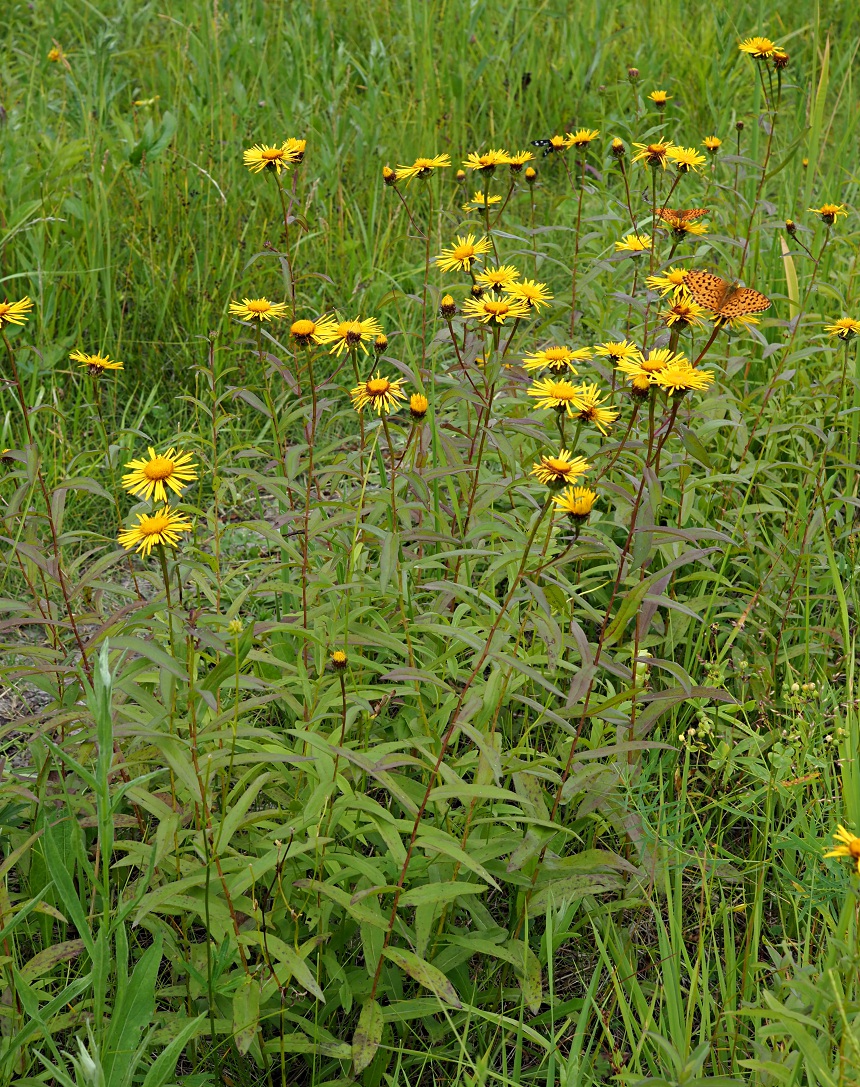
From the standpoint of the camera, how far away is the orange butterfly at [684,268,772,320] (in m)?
1.56

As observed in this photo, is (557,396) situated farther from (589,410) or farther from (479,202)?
(479,202)

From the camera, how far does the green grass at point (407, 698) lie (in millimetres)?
1340

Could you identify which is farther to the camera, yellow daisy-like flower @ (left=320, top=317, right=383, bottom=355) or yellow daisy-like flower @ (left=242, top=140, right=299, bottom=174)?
yellow daisy-like flower @ (left=242, top=140, right=299, bottom=174)

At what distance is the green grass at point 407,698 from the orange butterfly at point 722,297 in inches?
7.8

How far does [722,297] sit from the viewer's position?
158cm

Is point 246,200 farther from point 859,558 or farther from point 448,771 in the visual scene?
point 448,771

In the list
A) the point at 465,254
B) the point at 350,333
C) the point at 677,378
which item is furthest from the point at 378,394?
the point at 465,254

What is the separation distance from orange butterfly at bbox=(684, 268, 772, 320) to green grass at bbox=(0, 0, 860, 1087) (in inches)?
7.8

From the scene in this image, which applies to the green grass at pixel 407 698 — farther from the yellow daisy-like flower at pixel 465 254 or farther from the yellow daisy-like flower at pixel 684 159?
the yellow daisy-like flower at pixel 684 159

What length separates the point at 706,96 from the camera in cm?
396

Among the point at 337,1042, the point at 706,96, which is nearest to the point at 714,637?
the point at 337,1042

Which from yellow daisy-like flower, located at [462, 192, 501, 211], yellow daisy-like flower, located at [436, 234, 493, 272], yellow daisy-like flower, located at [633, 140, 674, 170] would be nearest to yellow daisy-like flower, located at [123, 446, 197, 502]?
yellow daisy-like flower, located at [436, 234, 493, 272]

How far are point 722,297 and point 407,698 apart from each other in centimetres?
87

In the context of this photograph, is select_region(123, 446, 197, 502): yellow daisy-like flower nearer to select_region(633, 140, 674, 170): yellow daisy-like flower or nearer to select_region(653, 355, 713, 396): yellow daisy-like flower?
select_region(653, 355, 713, 396): yellow daisy-like flower
